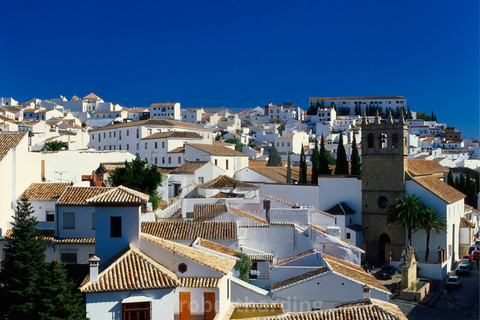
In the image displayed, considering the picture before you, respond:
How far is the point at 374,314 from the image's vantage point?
13227mm

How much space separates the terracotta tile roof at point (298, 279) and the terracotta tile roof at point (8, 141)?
13821 millimetres

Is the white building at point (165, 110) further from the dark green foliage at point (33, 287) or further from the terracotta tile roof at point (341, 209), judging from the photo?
the dark green foliage at point (33, 287)

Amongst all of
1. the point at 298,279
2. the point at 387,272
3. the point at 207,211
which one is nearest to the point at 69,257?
the point at 207,211

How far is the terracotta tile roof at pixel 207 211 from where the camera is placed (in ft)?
82.8

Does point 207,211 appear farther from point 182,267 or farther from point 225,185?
point 182,267

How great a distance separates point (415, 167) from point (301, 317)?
2849 cm

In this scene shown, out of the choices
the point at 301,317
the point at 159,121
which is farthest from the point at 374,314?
the point at 159,121

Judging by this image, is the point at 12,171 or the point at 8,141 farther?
the point at 8,141

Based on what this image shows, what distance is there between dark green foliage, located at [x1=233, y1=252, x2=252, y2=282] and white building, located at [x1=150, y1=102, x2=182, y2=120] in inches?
3271

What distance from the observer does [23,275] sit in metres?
14.3

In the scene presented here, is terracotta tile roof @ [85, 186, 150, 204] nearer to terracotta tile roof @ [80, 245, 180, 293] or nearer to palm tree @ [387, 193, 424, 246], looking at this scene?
terracotta tile roof @ [80, 245, 180, 293]

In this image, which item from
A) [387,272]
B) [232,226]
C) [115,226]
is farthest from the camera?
[387,272]

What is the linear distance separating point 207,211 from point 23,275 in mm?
12715

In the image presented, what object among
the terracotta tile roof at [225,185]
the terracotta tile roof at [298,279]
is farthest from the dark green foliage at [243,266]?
the terracotta tile roof at [225,185]
